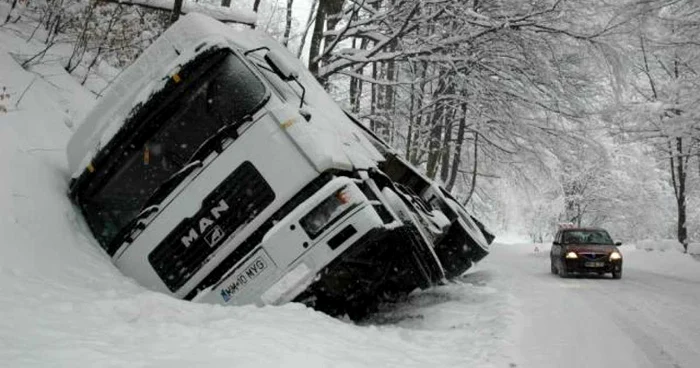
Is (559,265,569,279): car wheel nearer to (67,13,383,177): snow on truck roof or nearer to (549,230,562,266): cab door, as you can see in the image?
(549,230,562,266): cab door

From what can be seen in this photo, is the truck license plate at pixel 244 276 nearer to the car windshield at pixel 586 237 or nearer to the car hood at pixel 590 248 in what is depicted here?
the car hood at pixel 590 248

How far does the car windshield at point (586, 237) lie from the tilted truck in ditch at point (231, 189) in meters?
10.1

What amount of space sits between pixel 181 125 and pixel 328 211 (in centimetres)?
160

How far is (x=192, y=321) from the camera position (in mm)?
4859

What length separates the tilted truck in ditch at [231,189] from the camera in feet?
17.0

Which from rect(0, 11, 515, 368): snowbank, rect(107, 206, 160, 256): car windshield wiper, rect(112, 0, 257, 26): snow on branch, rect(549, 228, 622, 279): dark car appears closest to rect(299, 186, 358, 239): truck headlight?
rect(0, 11, 515, 368): snowbank

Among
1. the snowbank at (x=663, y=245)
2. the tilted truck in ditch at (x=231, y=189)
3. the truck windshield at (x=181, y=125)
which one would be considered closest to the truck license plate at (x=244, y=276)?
the tilted truck in ditch at (x=231, y=189)

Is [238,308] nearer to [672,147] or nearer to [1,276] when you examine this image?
[1,276]

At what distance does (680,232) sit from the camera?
25656mm

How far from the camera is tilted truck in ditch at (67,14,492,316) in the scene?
17.0 feet

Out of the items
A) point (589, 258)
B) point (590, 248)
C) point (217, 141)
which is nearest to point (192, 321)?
point (217, 141)

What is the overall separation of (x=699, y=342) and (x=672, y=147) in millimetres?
20675

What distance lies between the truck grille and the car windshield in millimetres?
11447

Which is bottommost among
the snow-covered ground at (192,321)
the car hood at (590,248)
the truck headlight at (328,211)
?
the car hood at (590,248)
